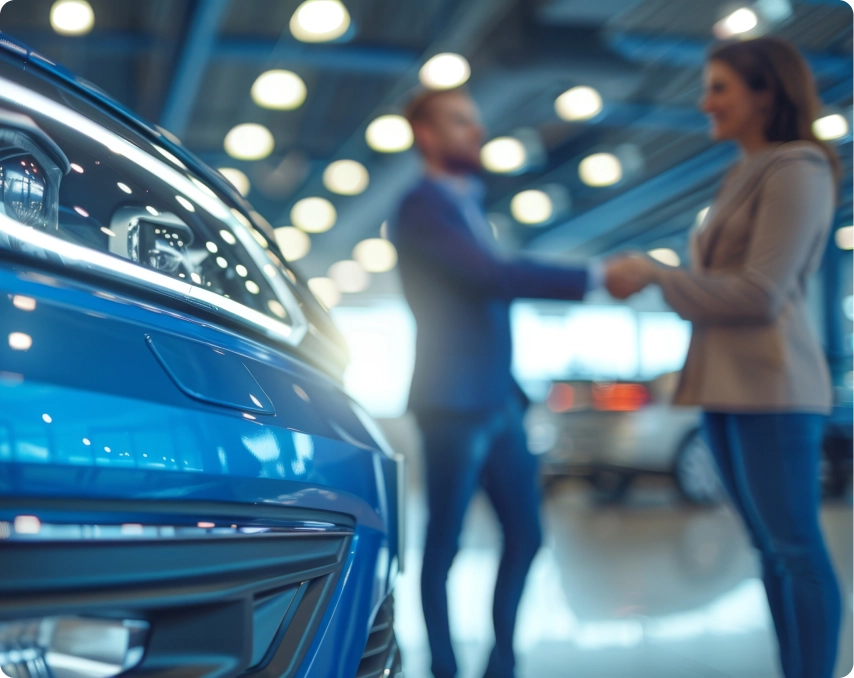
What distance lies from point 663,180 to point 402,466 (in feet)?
30.5

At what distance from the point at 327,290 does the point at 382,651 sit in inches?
582

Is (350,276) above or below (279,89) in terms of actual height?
above

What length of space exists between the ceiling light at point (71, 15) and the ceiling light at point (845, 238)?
503cm

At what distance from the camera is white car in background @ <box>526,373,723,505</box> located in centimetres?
677

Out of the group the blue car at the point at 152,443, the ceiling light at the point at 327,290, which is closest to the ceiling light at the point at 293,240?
the ceiling light at the point at 327,290

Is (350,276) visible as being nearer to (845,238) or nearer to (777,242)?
(845,238)

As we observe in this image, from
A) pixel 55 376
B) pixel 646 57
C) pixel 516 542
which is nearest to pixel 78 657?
pixel 55 376

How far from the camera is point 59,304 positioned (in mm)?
769

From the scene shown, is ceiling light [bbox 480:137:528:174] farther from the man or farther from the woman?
the woman

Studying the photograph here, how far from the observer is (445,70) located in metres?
5.89

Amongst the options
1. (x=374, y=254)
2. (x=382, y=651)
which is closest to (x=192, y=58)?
(x=382, y=651)

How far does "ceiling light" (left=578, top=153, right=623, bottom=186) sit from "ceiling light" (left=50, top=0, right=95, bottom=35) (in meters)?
5.49

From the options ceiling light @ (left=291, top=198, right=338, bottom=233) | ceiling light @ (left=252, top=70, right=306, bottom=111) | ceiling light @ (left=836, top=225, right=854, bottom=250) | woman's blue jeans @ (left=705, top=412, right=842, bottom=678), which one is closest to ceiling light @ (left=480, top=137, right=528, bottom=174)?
ceiling light @ (left=252, top=70, right=306, bottom=111)

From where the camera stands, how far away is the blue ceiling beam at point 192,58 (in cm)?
534
